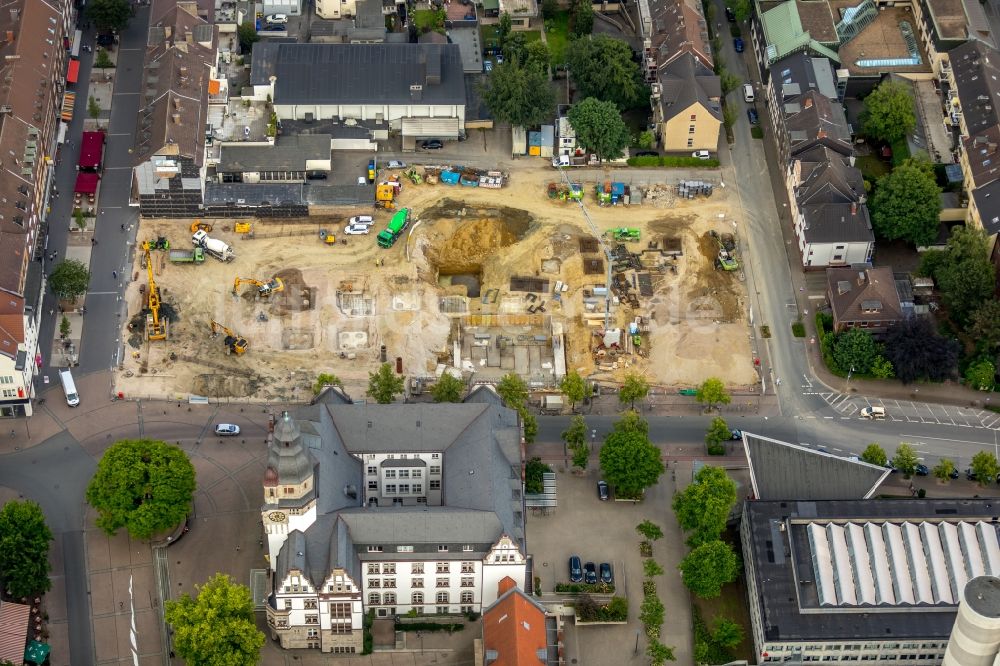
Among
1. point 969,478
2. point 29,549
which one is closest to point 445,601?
point 29,549

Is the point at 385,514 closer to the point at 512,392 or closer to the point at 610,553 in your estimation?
the point at 610,553

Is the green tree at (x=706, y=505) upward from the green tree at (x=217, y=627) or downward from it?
upward

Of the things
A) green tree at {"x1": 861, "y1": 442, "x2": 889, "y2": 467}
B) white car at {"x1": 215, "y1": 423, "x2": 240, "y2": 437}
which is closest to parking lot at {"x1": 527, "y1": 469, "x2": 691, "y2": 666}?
green tree at {"x1": 861, "y1": 442, "x2": 889, "y2": 467}

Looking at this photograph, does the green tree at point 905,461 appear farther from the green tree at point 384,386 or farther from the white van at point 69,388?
the white van at point 69,388

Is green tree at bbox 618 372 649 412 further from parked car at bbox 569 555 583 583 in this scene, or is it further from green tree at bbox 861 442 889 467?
green tree at bbox 861 442 889 467

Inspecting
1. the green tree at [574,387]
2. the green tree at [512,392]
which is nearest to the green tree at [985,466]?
the green tree at [574,387]

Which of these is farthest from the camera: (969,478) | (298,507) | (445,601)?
(969,478)

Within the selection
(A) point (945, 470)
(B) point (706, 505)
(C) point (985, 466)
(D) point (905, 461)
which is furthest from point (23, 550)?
(C) point (985, 466)

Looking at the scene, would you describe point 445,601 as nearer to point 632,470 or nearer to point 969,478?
point 632,470
